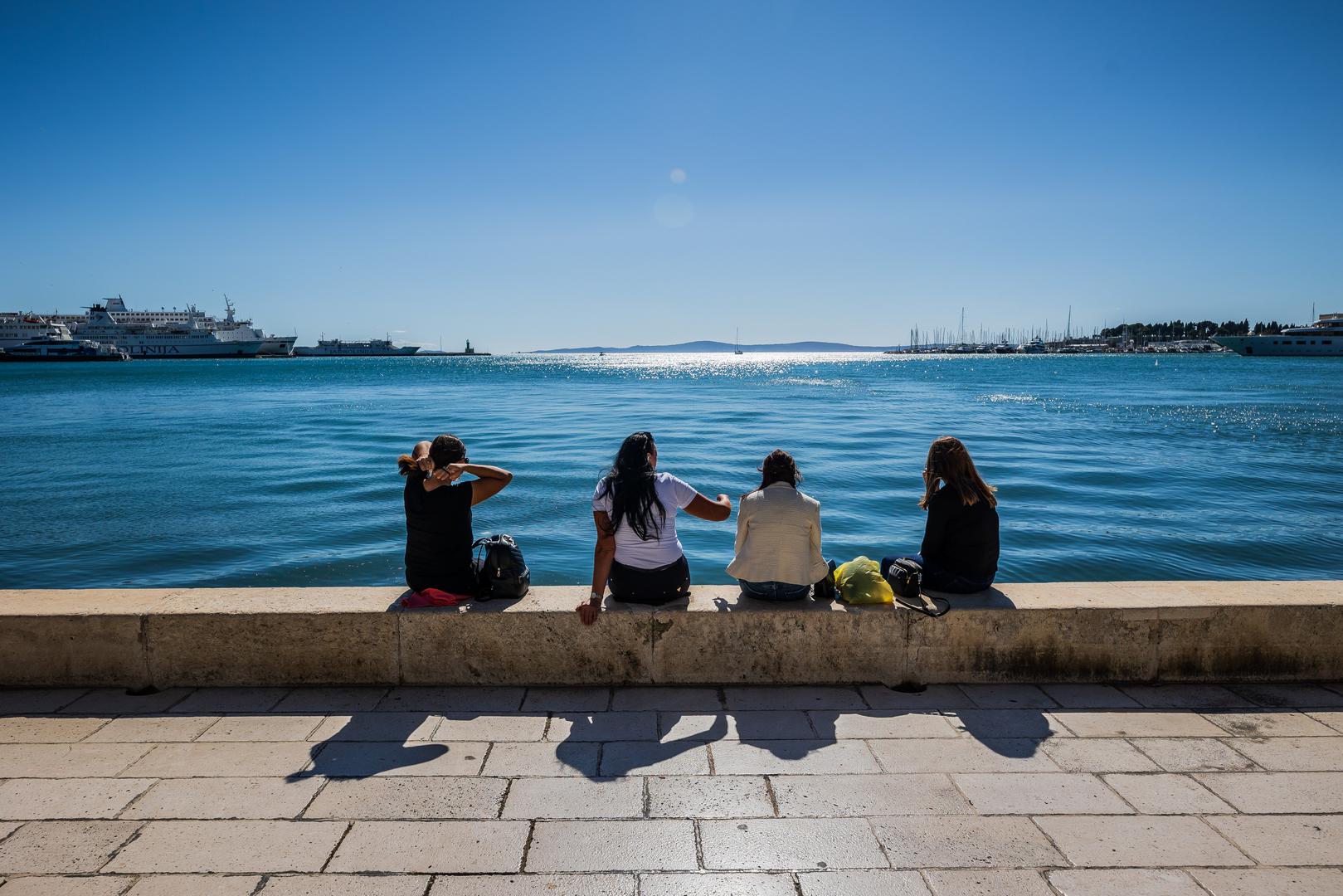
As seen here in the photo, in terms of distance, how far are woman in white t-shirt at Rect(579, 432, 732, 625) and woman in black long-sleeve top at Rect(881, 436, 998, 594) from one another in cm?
148

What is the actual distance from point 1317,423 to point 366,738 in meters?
44.9

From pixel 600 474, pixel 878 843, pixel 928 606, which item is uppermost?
pixel 928 606

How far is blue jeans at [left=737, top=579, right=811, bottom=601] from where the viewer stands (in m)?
4.82

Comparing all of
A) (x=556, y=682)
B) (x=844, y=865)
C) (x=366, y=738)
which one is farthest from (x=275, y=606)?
(x=844, y=865)

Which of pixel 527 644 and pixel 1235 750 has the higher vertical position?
pixel 527 644

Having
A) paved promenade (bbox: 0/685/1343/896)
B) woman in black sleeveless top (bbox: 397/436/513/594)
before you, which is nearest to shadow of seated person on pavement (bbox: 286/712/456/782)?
paved promenade (bbox: 0/685/1343/896)

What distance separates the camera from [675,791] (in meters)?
3.46

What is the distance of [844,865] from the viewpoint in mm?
2949

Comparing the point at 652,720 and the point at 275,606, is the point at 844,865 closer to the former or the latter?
the point at 652,720

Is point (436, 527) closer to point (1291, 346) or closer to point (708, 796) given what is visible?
point (708, 796)

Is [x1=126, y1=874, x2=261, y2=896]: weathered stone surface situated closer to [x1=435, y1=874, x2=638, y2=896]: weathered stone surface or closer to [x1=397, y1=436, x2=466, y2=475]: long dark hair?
[x1=435, y1=874, x2=638, y2=896]: weathered stone surface

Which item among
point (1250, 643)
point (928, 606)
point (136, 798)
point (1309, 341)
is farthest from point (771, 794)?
point (1309, 341)

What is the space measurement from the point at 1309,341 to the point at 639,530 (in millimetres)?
161088

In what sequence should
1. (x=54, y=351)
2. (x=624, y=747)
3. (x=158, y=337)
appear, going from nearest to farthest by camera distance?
(x=624, y=747)
(x=54, y=351)
(x=158, y=337)
